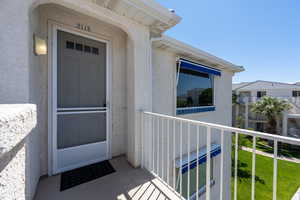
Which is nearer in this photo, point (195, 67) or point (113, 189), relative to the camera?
point (113, 189)

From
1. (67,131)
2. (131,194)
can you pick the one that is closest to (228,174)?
(131,194)

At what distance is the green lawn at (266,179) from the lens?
6.10 meters

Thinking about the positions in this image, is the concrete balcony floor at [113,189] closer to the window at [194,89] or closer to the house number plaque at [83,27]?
the window at [194,89]

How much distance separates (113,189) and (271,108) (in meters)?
15.4

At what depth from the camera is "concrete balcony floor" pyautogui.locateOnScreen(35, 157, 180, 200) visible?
1561 millimetres

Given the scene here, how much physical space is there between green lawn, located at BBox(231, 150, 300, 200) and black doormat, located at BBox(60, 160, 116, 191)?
718 centimetres

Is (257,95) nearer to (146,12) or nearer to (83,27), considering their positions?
(146,12)

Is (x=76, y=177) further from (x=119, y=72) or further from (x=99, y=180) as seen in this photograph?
(x=119, y=72)

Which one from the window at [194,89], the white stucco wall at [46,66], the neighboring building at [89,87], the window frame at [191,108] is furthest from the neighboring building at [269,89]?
the white stucco wall at [46,66]

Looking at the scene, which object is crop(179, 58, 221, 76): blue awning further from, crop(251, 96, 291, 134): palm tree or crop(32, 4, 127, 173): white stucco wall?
crop(251, 96, 291, 134): palm tree

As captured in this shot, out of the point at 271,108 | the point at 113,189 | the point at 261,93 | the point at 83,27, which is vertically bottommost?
the point at 113,189

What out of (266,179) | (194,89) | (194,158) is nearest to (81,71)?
(194,89)

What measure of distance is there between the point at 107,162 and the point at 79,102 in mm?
1202

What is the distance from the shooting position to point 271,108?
11609mm
